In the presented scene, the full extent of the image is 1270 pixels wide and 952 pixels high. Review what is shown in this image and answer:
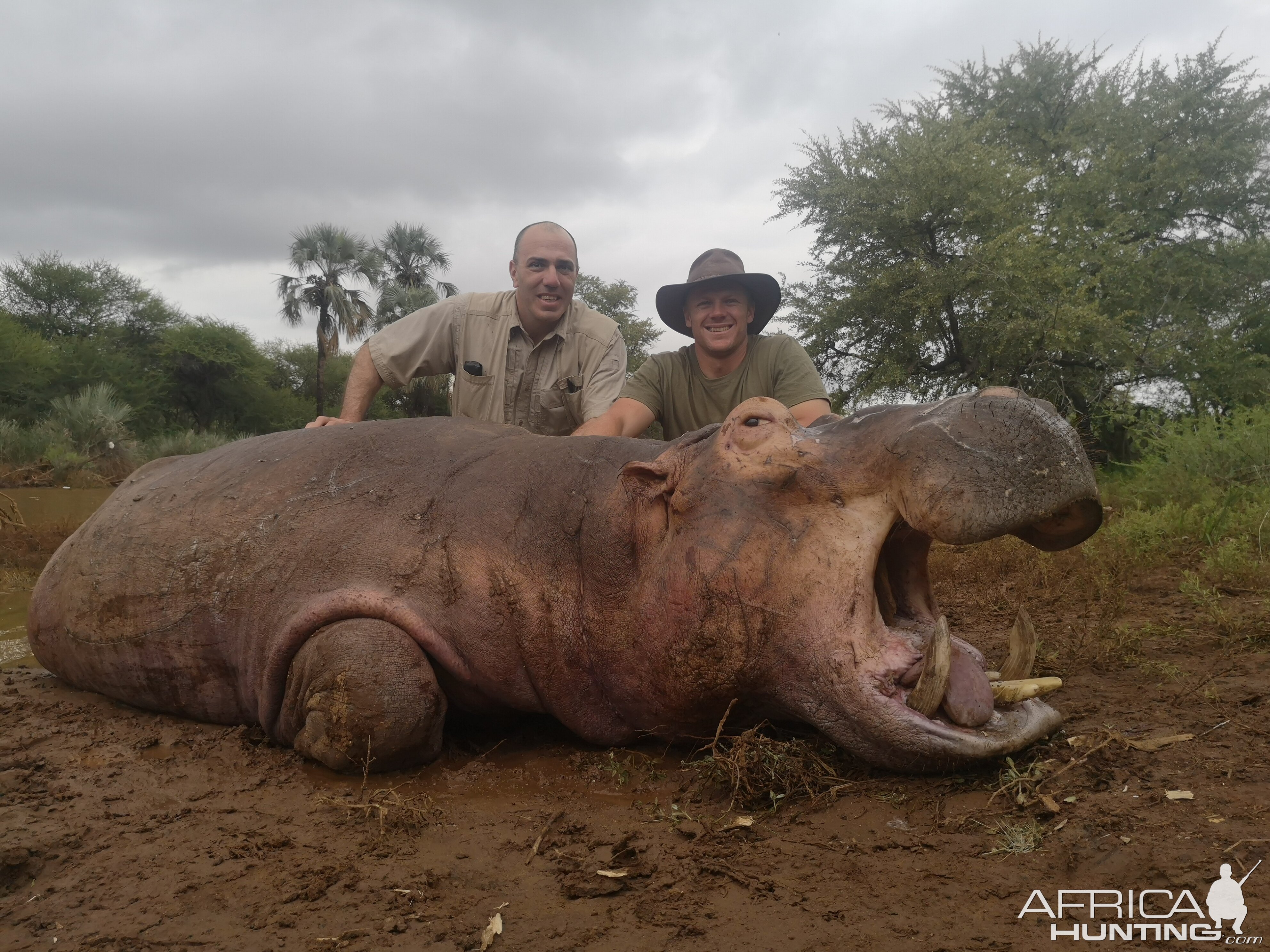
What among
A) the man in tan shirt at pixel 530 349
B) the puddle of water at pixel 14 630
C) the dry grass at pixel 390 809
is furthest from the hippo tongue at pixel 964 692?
the puddle of water at pixel 14 630

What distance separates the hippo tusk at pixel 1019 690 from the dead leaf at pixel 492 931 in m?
1.25

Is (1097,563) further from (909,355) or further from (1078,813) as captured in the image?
(909,355)

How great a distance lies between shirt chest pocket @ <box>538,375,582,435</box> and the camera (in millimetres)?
5383

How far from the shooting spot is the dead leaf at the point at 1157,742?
7.18ft

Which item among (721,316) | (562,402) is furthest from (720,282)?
(562,402)

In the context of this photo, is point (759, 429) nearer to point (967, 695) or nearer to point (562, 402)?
point (967, 695)

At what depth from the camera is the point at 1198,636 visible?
127 inches

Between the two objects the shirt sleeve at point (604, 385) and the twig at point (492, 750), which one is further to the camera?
the shirt sleeve at point (604, 385)

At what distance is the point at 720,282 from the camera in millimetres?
5137

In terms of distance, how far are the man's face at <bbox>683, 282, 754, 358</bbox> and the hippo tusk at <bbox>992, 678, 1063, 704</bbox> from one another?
316 centimetres

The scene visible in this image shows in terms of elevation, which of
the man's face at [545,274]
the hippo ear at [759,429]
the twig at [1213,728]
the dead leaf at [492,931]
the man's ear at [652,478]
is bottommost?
the dead leaf at [492,931]

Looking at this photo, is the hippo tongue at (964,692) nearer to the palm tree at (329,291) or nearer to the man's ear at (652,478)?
the man's ear at (652,478)

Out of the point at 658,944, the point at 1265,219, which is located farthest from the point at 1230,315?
the point at 658,944

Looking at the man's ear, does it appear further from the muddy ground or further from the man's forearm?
the man's forearm
